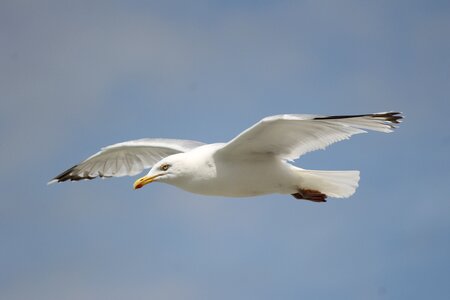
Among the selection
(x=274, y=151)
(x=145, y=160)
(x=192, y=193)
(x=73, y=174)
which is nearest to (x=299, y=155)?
(x=274, y=151)

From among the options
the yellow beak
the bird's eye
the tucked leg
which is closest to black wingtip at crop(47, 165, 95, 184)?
the yellow beak

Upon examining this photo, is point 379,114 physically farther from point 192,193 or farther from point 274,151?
point 192,193

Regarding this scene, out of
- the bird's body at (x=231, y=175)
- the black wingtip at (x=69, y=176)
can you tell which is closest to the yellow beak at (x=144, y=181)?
the bird's body at (x=231, y=175)

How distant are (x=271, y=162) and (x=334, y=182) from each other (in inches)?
31.8

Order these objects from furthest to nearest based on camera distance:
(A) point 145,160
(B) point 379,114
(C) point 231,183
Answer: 1. (A) point 145,160
2. (C) point 231,183
3. (B) point 379,114

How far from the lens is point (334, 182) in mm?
9945

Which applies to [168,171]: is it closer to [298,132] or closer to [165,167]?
[165,167]

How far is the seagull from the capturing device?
8.80 meters

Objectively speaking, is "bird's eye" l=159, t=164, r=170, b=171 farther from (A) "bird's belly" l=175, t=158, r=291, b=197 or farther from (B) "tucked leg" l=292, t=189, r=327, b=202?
(B) "tucked leg" l=292, t=189, r=327, b=202

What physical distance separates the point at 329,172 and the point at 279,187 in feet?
1.98

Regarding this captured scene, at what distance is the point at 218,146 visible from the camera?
9547mm

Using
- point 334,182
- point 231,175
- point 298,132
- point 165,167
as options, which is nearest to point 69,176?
point 165,167

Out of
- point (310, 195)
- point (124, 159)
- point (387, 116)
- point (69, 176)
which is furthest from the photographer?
point (69, 176)

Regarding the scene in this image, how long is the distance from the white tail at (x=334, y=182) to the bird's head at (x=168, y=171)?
1250 mm
